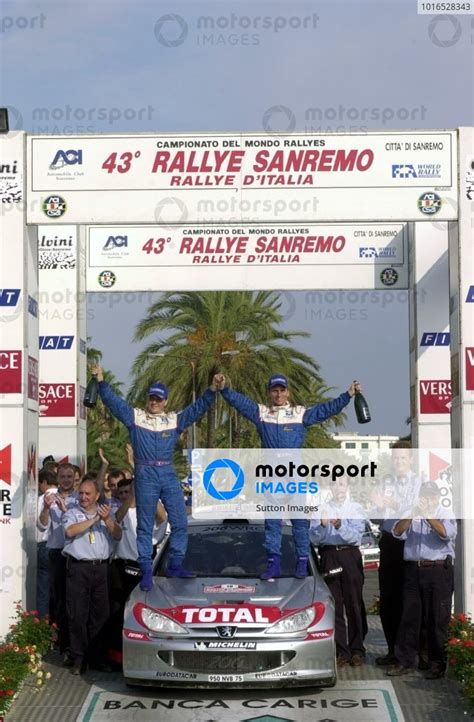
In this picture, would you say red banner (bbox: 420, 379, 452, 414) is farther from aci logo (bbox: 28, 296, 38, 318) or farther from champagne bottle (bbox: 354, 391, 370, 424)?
aci logo (bbox: 28, 296, 38, 318)

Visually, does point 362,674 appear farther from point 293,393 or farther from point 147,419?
point 293,393

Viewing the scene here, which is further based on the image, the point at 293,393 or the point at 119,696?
the point at 293,393

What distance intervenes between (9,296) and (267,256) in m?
5.22

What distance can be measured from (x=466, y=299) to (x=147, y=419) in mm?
3154

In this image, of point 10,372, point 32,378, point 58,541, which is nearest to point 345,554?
point 58,541

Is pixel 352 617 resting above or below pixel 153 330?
below

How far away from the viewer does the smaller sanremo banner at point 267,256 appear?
14.9m

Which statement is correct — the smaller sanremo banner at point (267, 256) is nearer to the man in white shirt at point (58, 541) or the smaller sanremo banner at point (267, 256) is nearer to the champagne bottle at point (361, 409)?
the man in white shirt at point (58, 541)

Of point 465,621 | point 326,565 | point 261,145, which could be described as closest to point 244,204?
point 261,145

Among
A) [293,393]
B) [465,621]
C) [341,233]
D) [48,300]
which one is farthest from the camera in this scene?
[293,393]

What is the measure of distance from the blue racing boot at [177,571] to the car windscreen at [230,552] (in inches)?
4.8

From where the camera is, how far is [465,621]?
32.0 ft

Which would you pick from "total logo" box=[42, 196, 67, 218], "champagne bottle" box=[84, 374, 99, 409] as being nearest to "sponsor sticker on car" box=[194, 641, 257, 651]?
"champagne bottle" box=[84, 374, 99, 409]

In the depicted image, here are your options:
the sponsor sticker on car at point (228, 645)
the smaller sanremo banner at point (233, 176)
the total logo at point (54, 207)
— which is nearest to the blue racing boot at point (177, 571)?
the sponsor sticker on car at point (228, 645)
